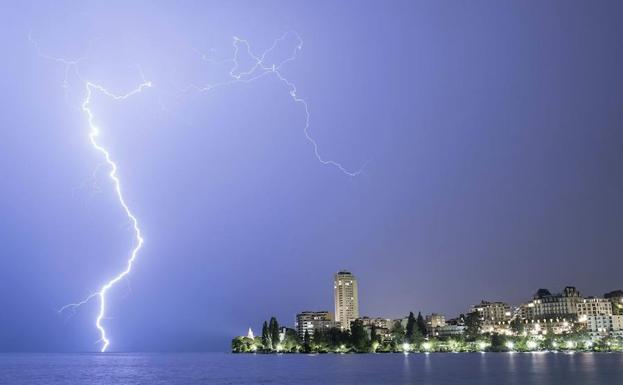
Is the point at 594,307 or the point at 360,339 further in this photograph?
the point at 594,307

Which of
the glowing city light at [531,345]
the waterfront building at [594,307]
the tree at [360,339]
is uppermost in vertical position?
the waterfront building at [594,307]

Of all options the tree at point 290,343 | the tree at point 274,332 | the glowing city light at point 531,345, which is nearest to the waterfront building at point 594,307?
the glowing city light at point 531,345

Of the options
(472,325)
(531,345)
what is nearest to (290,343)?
(472,325)

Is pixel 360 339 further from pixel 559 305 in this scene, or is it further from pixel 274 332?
pixel 559 305

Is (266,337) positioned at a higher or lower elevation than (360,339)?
higher

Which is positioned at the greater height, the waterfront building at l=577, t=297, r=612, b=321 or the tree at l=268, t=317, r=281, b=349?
the waterfront building at l=577, t=297, r=612, b=321

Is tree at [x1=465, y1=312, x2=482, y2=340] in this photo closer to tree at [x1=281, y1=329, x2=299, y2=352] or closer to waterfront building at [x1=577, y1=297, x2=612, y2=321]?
waterfront building at [x1=577, y1=297, x2=612, y2=321]

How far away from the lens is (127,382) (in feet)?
195

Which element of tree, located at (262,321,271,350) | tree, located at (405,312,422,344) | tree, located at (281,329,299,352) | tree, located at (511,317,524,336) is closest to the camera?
tree, located at (405,312,422,344)

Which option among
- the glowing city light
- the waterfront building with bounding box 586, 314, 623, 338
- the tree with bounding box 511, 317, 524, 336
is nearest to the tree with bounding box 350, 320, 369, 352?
the glowing city light

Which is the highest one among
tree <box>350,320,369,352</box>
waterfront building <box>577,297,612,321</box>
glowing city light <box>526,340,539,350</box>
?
waterfront building <box>577,297,612,321</box>

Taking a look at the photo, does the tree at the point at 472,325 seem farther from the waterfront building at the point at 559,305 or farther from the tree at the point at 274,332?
the tree at the point at 274,332

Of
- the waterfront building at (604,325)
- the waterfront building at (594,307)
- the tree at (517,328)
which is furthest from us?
the waterfront building at (594,307)

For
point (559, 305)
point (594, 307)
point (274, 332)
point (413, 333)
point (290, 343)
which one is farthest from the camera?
point (559, 305)
